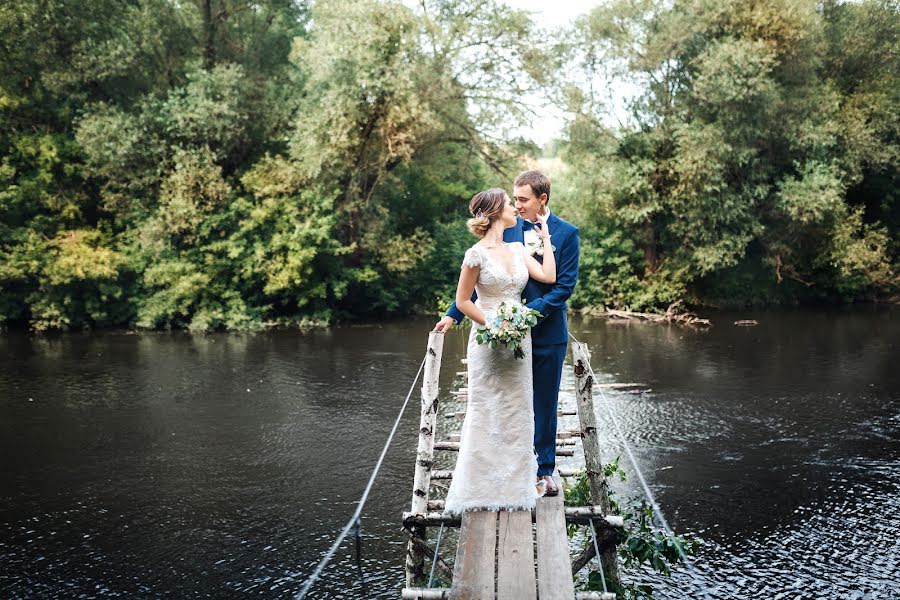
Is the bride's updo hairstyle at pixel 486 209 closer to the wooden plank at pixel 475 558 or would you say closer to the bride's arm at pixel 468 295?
the bride's arm at pixel 468 295

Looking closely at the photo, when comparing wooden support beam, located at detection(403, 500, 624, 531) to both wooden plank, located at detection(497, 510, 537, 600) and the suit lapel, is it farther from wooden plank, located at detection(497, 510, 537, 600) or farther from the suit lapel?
the suit lapel

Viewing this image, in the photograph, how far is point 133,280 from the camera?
2017cm

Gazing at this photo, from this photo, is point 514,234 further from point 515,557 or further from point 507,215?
point 515,557

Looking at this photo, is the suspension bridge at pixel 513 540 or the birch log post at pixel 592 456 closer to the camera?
the suspension bridge at pixel 513 540

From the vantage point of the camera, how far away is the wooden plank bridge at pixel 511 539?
345 cm

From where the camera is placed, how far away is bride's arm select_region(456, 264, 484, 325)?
13.9ft

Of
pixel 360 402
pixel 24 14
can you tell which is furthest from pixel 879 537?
pixel 24 14

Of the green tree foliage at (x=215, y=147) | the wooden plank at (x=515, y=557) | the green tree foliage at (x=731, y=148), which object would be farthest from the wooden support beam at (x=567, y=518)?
the green tree foliage at (x=731, y=148)

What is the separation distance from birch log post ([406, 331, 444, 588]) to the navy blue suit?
86 cm

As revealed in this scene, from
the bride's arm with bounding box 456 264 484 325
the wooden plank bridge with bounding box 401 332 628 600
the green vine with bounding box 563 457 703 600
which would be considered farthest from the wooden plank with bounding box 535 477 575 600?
the bride's arm with bounding box 456 264 484 325

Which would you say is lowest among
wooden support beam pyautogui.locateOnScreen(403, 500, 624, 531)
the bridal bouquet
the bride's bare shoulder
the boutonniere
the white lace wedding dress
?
wooden support beam pyautogui.locateOnScreen(403, 500, 624, 531)

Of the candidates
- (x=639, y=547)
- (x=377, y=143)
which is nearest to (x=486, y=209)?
(x=639, y=547)

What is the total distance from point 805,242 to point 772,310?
240 cm

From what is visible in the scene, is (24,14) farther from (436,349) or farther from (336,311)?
(436,349)
